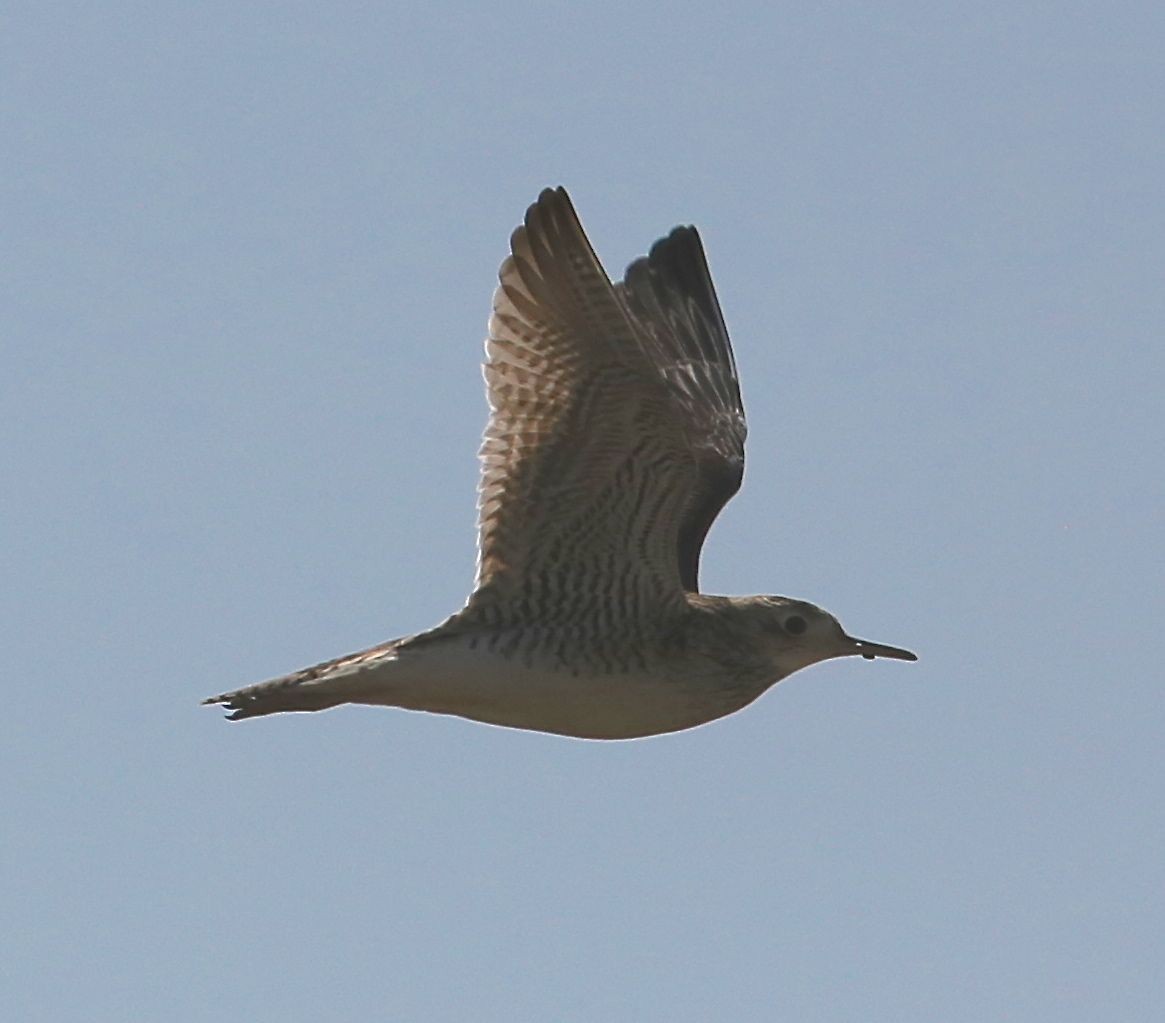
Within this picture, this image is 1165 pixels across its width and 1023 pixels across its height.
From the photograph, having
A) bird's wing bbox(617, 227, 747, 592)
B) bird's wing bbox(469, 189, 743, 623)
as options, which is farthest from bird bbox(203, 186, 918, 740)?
bird's wing bbox(617, 227, 747, 592)

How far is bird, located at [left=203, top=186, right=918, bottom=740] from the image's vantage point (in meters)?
11.6

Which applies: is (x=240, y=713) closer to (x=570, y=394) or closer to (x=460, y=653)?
(x=460, y=653)

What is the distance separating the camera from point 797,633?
1259 centimetres

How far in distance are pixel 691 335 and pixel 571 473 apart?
2935mm

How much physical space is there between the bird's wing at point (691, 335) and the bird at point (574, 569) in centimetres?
113

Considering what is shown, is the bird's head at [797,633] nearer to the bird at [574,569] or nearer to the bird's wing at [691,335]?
the bird at [574,569]

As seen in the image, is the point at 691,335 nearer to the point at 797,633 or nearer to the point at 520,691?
the point at 797,633

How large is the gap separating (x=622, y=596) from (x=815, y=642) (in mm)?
1112

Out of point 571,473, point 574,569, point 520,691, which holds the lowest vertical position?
point 520,691

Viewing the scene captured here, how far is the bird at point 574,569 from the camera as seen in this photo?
11.6 metres

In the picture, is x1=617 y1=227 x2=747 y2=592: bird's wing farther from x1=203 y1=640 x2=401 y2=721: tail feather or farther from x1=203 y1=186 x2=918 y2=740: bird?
x1=203 y1=640 x2=401 y2=721: tail feather

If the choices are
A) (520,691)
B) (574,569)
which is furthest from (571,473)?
(520,691)

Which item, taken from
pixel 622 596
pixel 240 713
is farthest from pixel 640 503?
pixel 240 713

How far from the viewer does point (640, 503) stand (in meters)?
12.0
